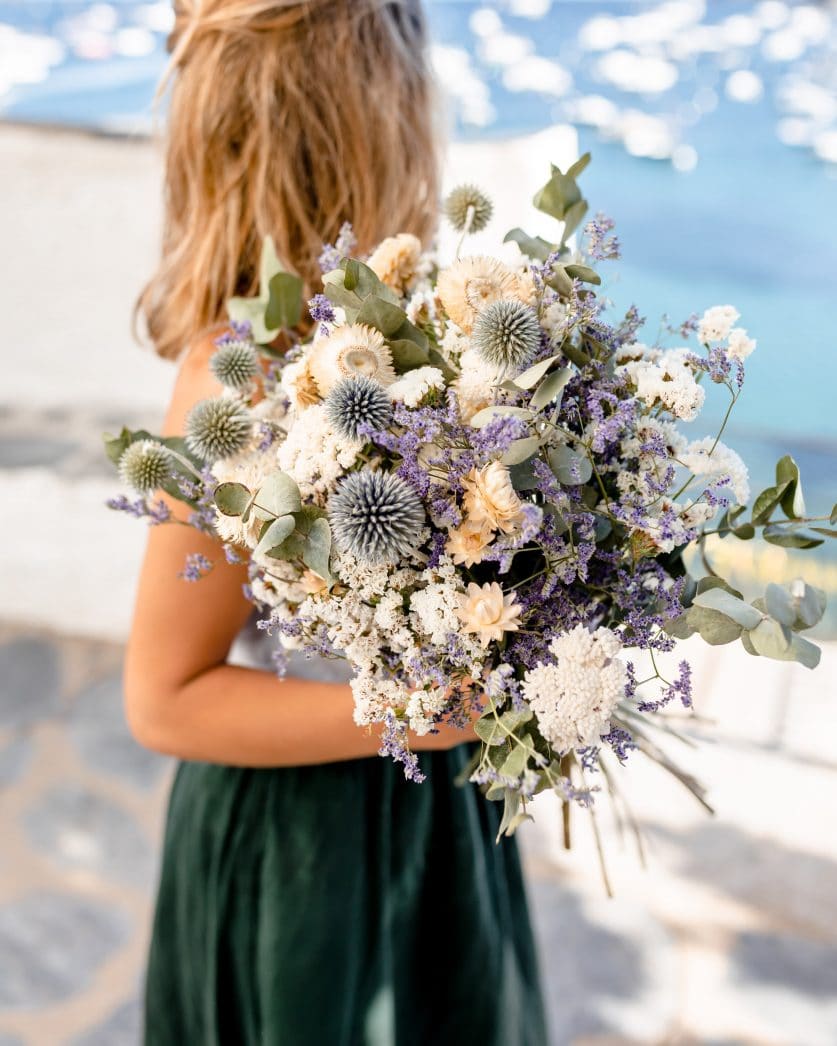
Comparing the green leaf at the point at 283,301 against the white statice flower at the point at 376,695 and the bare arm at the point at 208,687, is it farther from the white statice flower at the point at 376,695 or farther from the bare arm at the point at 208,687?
the white statice flower at the point at 376,695

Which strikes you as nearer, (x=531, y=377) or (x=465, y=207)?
(x=531, y=377)

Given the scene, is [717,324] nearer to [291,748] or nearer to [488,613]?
[488,613]

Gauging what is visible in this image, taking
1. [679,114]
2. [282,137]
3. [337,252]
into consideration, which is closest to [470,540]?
[337,252]

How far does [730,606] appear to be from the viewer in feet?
1.64

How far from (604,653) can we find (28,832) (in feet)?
6.63

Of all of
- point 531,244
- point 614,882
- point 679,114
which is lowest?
point 614,882

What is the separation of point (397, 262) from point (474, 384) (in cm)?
16

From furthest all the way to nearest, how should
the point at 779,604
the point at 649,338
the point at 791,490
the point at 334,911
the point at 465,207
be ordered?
the point at 649,338
the point at 334,911
the point at 465,207
the point at 791,490
the point at 779,604

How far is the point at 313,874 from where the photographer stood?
1.02m

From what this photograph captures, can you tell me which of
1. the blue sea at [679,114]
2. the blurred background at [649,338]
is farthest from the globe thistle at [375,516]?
the blue sea at [679,114]

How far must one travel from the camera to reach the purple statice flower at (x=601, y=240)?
0.58 m

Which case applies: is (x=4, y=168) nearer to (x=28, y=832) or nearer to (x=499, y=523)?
(x=28, y=832)

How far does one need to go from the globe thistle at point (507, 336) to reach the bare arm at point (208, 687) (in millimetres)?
350

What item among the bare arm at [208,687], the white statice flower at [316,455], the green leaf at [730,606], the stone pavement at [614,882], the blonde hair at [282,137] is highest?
the blonde hair at [282,137]
